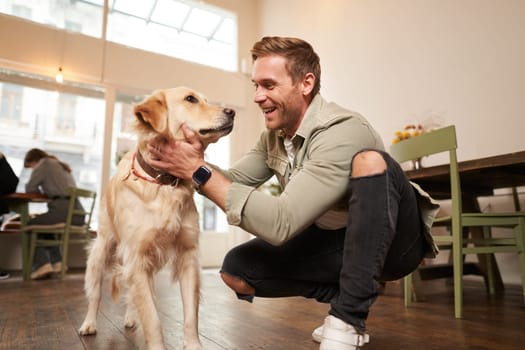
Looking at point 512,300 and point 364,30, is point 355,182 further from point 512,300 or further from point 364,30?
point 364,30

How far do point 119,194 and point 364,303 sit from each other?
0.94 metres

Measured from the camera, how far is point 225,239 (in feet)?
19.7

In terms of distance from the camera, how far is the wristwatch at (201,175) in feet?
3.49

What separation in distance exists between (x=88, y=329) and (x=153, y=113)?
972mm

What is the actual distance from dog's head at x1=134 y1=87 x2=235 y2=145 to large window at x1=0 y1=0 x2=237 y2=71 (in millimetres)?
4652

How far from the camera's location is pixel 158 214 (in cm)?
128

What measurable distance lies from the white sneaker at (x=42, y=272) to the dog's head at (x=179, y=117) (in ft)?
10.3

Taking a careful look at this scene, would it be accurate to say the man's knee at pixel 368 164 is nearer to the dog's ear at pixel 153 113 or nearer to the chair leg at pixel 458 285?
the dog's ear at pixel 153 113

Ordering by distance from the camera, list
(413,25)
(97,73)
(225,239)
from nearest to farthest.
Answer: (413,25) → (97,73) → (225,239)

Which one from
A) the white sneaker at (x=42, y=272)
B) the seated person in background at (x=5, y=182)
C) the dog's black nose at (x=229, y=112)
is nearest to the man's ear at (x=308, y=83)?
the dog's black nose at (x=229, y=112)

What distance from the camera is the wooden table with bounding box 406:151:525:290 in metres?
1.82

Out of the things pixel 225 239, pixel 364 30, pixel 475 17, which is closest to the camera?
pixel 475 17

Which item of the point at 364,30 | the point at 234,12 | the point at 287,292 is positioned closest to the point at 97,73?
the point at 234,12

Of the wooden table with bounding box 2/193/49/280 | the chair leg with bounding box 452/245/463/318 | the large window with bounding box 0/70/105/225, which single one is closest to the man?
the chair leg with bounding box 452/245/463/318
